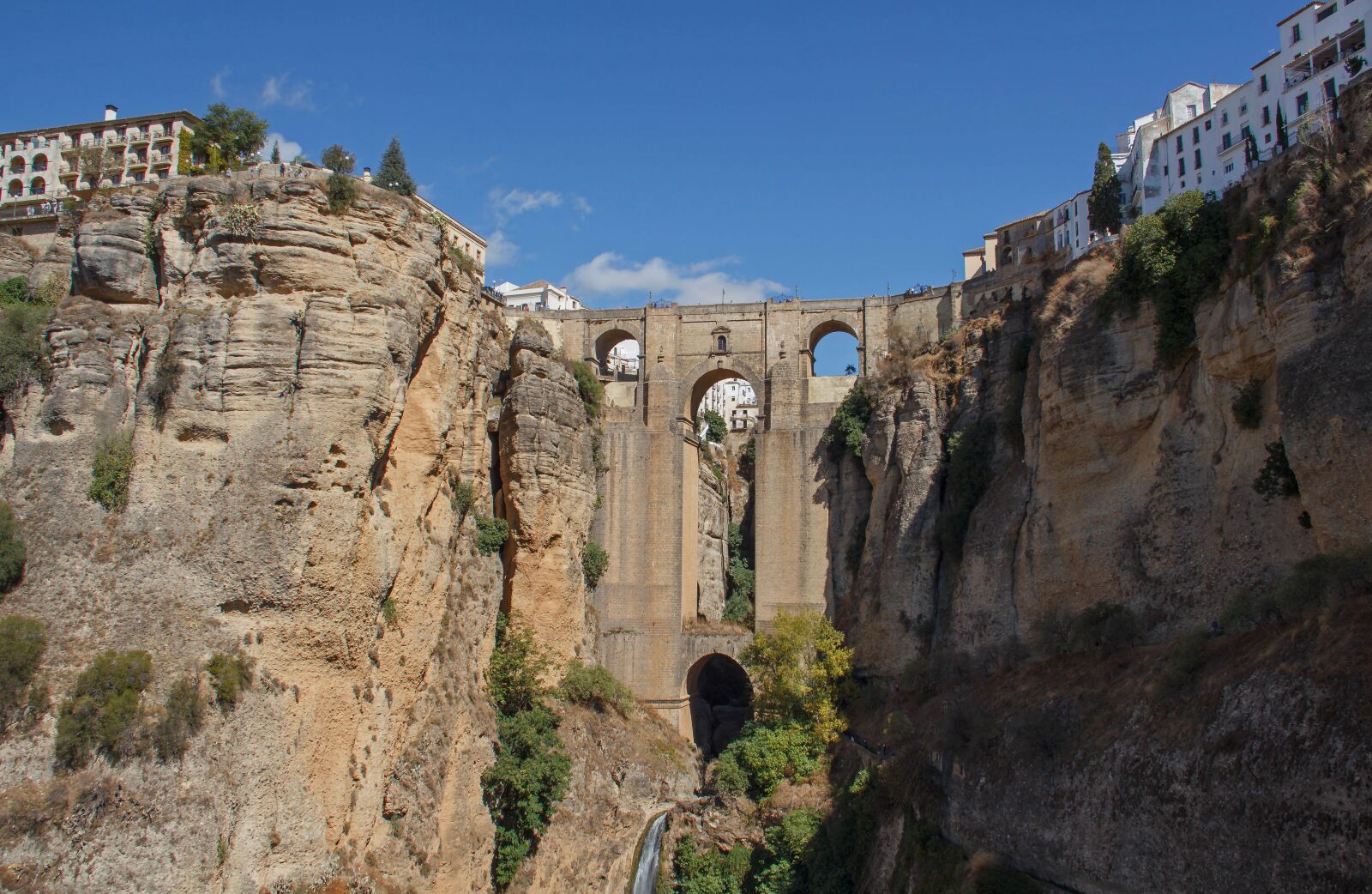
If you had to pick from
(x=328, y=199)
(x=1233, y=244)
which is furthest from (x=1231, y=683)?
(x=328, y=199)

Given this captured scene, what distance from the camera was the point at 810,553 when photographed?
3406cm

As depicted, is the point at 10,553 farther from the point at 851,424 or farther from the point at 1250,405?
the point at 851,424

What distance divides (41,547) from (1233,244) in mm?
21363

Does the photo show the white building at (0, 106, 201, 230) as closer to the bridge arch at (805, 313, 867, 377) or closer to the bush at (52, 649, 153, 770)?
the bridge arch at (805, 313, 867, 377)

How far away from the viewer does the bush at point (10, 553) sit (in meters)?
18.7

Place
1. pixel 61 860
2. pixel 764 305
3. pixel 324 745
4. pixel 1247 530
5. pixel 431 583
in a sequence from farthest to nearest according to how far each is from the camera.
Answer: pixel 764 305, pixel 431 583, pixel 324 745, pixel 1247 530, pixel 61 860

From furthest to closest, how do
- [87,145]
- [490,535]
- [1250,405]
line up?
[87,145] → [490,535] → [1250,405]

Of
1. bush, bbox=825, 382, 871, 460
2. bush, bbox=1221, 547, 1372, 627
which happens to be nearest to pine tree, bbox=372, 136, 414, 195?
bush, bbox=825, 382, 871, 460

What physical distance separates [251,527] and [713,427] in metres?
25.4

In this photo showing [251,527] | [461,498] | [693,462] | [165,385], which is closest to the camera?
[251,527]

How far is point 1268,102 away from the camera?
35.5 meters

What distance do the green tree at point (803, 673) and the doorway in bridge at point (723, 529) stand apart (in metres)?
3.35

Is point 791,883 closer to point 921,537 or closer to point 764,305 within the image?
point 921,537

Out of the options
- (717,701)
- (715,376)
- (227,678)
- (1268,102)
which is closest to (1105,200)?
(1268,102)
